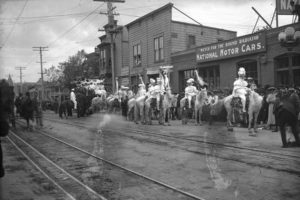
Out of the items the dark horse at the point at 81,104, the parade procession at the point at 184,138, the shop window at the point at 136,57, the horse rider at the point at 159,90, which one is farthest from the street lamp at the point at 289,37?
the dark horse at the point at 81,104

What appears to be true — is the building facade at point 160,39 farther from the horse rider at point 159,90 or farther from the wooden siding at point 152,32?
the horse rider at point 159,90

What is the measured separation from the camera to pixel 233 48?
21906 millimetres

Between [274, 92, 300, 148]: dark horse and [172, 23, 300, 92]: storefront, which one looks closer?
[274, 92, 300, 148]: dark horse

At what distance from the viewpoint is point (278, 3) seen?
720 inches

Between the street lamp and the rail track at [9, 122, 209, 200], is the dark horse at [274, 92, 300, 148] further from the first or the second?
the rail track at [9, 122, 209, 200]

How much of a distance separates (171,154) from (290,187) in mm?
3969

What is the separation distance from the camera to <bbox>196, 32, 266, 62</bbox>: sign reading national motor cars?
2011cm

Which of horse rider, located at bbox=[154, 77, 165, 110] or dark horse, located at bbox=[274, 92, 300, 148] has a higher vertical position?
horse rider, located at bbox=[154, 77, 165, 110]

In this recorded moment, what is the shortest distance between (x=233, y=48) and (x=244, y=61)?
95 centimetres

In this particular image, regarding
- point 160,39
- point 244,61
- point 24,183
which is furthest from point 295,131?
point 160,39

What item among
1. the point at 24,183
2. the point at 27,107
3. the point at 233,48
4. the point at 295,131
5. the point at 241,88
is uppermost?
the point at 233,48

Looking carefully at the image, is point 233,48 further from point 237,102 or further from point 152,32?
point 237,102

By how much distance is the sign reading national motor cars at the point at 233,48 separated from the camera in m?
20.1

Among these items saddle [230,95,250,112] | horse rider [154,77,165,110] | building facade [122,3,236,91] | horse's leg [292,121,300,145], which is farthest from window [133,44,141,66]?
horse's leg [292,121,300,145]
